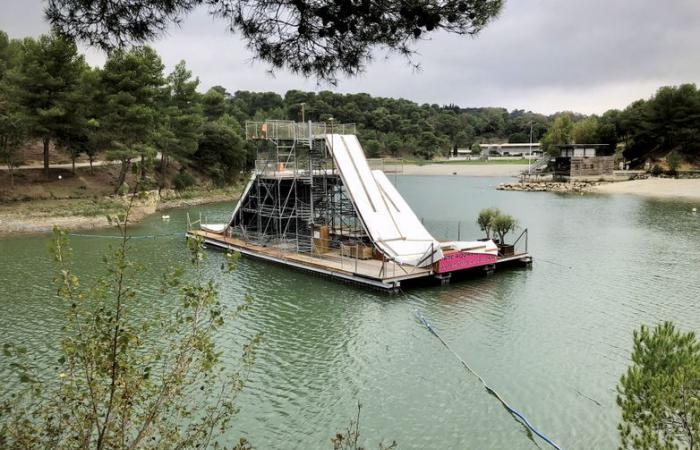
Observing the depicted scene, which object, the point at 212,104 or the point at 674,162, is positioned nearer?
the point at 212,104

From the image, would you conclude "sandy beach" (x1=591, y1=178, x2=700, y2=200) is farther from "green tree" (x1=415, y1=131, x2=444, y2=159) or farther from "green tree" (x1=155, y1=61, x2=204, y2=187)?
"green tree" (x1=415, y1=131, x2=444, y2=159)

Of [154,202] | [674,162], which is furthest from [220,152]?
[674,162]

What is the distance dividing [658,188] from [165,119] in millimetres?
63117

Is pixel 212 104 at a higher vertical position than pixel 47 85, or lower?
higher

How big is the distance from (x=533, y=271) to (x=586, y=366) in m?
11.2

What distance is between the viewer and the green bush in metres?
64.2

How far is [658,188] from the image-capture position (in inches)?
2884

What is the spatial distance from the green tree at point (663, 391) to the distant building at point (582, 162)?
3626 inches

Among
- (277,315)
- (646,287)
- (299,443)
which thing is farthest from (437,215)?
(299,443)

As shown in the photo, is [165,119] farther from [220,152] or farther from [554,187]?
[554,187]

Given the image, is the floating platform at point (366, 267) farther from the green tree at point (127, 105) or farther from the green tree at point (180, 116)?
the green tree at point (180, 116)

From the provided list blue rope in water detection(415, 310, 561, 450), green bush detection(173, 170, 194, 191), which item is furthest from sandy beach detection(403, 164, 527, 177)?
blue rope in water detection(415, 310, 561, 450)

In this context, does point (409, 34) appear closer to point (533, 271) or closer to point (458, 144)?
point (533, 271)

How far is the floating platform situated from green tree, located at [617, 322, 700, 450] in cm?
1582
